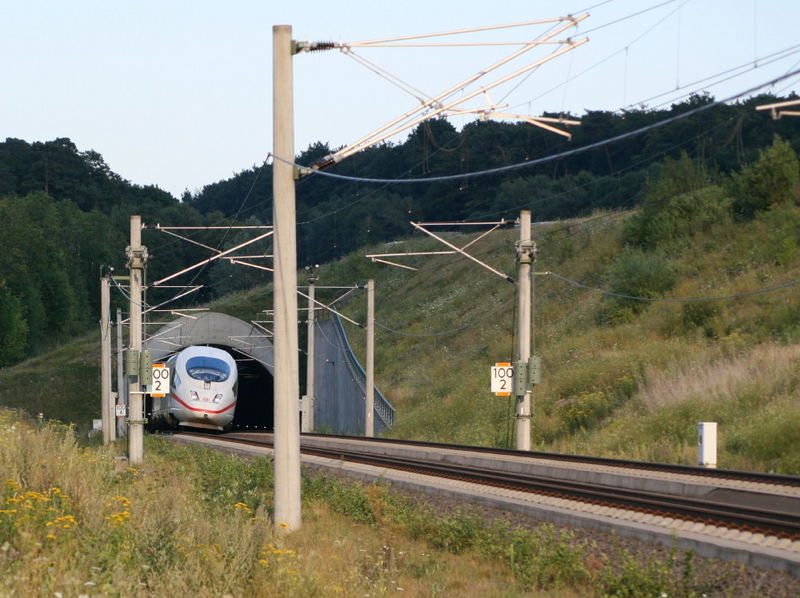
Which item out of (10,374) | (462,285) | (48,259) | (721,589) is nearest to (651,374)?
(721,589)

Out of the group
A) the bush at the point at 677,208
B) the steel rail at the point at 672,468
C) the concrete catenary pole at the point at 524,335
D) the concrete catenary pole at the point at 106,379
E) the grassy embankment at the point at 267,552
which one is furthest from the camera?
the bush at the point at 677,208

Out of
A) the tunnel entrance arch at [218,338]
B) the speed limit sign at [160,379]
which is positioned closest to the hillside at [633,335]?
the tunnel entrance arch at [218,338]

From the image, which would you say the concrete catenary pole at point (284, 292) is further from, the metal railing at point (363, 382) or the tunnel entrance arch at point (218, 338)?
the tunnel entrance arch at point (218, 338)

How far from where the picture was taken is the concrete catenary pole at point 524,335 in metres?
27.3

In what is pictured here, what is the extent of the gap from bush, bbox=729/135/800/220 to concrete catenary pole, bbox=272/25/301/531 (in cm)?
3743

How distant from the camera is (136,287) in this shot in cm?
2891

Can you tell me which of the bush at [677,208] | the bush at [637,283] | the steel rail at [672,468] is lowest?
the steel rail at [672,468]

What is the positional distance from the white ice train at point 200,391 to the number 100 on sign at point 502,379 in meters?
19.4

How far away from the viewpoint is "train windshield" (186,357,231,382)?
→ 44291mm

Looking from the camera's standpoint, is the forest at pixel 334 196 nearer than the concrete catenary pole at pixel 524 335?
No

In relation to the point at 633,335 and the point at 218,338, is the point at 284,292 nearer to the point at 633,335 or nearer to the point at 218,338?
the point at 633,335

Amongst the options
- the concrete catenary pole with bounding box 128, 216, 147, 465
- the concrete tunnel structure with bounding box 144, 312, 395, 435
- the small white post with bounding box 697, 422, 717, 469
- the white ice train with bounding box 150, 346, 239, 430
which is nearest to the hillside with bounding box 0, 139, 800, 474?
the small white post with bounding box 697, 422, 717, 469

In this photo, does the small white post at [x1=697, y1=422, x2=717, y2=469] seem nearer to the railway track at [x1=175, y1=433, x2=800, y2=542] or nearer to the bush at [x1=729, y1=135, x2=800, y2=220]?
the railway track at [x1=175, y1=433, x2=800, y2=542]

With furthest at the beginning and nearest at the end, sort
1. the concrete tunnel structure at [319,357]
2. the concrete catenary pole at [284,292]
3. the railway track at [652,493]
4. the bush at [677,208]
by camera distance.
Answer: the concrete tunnel structure at [319,357] → the bush at [677,208] → the concrete catenary pole at [284,292] → the railway track at [652,493]
